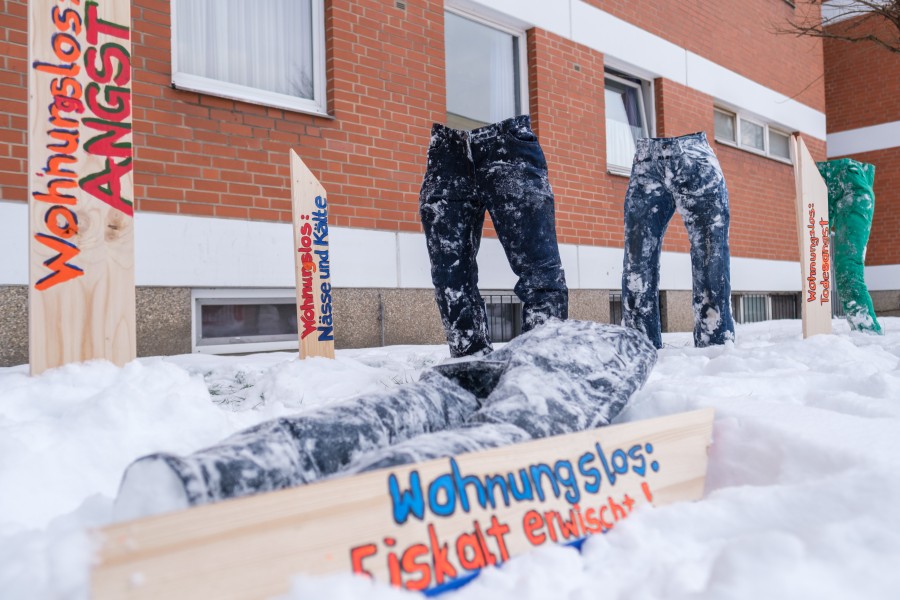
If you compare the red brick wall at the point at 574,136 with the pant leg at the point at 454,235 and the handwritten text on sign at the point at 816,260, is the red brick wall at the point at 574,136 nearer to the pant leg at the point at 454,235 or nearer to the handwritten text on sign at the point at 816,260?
the handwritten text on sign at the point at 816,260

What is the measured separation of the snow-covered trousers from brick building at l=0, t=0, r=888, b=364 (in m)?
2.56

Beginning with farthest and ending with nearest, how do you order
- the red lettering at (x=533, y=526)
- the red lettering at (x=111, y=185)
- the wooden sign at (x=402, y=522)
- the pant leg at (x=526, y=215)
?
the pant leg at (x=526, y=215) < the red lettering at (x=111, y=185) < the red lettering at (x=533, y=526) < the wooden sign at (x=402, y=522)

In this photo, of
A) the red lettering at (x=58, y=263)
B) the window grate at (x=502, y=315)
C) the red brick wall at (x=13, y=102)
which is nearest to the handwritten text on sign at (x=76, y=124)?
the red lettering at (x=58, y=263)

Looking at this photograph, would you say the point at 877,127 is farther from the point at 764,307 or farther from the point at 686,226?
the point at 686,226

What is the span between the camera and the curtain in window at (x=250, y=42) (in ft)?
12.5

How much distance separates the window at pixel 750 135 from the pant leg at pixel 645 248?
5127mm

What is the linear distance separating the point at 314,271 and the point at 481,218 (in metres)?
0.93

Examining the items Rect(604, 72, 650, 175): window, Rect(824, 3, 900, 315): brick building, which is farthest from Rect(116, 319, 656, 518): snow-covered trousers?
Rect(824, 3, 900, 315): brick building

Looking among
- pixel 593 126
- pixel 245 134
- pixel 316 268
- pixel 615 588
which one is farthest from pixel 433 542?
pixel 593 126

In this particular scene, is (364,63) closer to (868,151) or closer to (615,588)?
(615,588)

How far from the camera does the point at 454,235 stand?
2561 millimetres

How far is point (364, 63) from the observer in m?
4.33

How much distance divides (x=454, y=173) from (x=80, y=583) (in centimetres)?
212

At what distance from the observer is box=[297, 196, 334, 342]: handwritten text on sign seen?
2988mm
